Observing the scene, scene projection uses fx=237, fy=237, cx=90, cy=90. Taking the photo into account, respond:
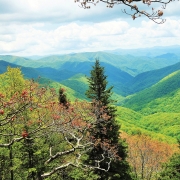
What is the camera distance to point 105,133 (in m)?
23.0

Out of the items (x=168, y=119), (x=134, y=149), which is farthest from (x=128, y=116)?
(x=134, y=149)

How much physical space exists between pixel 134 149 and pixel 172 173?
81.3ft

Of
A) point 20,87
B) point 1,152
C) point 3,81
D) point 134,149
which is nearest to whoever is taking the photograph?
point 1,152

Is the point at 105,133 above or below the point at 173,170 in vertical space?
above

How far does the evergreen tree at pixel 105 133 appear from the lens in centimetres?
2341

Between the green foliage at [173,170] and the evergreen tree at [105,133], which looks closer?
the green foliage at [173,170]

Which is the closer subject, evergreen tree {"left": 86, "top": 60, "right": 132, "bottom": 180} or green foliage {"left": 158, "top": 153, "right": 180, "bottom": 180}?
green foliage {"left": 158, "top": 153, "right": 180, "bottom": 180}

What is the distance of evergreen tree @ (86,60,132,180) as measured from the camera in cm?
2341

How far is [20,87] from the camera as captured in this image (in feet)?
114

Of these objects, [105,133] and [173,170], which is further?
[173,170]

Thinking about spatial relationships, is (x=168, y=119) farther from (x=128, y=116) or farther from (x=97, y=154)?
(x=97, y=154)

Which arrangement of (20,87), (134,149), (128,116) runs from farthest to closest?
(128,116), (134,149), (20,87)

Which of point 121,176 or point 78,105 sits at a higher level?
point 78,105

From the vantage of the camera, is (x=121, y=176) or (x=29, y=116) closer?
(x=29, y=116)
